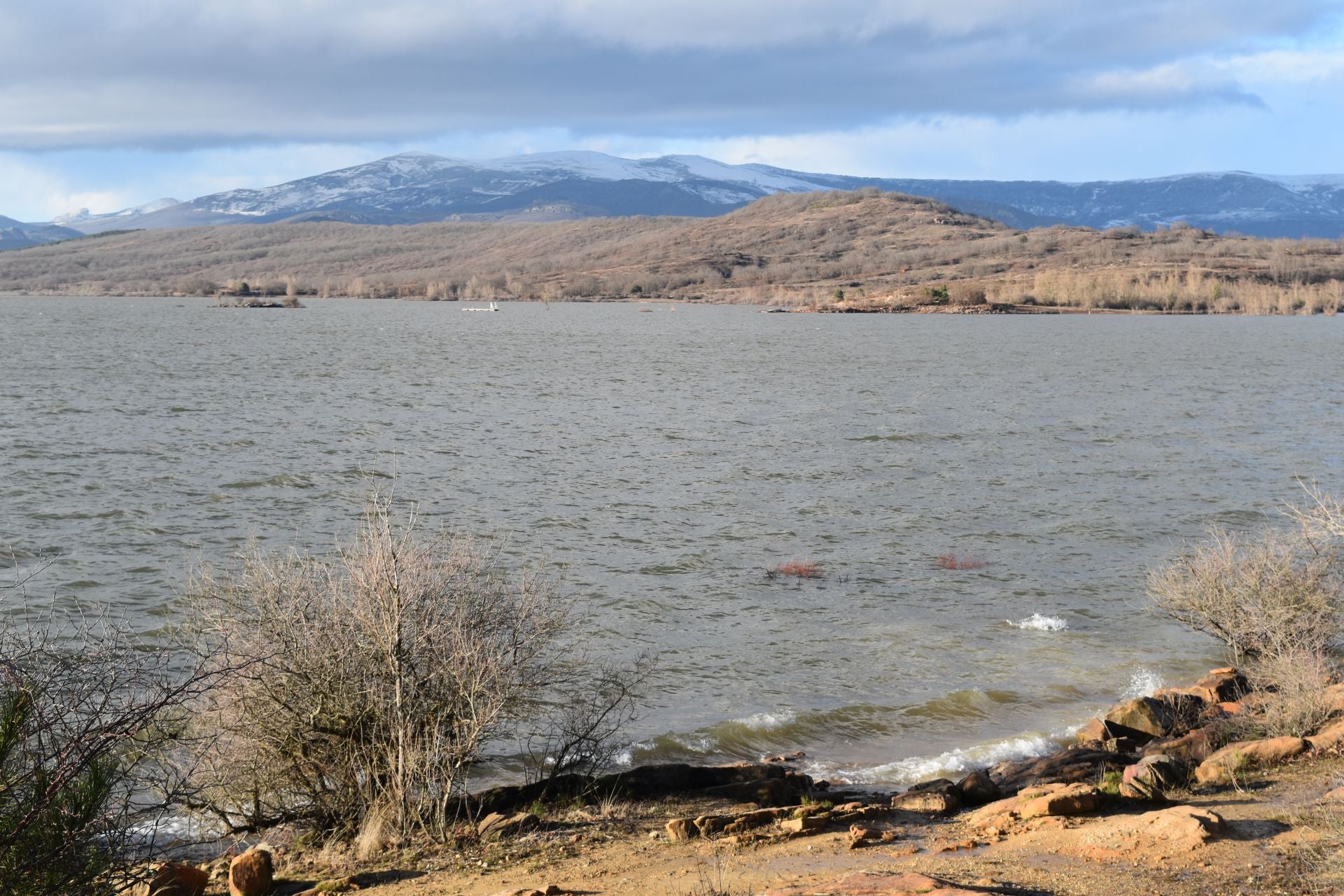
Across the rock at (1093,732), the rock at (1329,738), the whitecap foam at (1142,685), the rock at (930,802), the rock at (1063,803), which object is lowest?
the whitecap foam at (1142,685)

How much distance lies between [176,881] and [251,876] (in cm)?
67

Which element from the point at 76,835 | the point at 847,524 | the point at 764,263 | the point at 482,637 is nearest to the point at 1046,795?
the point at 482,637

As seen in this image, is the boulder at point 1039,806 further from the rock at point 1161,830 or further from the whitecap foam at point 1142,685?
the whitecap foam at point 1142,685

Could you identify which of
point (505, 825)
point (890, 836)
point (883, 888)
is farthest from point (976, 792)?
point (505, 825)

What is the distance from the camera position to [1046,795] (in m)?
10.1

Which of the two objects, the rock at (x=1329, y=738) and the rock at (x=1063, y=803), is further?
the rock at (x=1329, y=738)

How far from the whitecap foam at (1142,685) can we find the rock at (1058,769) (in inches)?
151

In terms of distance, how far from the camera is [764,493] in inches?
1164

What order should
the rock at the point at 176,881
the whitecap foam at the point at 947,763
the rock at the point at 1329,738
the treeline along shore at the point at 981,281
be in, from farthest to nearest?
the treeline along shore at the point at 981,281, the whitecap foam at the point at 947,763, the rock at the point at 1329,738, the rock at the point at 176,881

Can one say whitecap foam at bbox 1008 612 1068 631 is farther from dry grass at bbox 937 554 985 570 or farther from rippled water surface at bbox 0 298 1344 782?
dry grass at bbox 937 554 985 570

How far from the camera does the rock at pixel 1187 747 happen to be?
1273 cm

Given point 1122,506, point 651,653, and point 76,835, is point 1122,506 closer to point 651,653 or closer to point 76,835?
point 651,653

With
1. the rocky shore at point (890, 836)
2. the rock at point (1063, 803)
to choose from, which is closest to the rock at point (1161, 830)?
the rocky shore at point (890, 836)

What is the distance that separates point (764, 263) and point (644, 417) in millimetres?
156694
